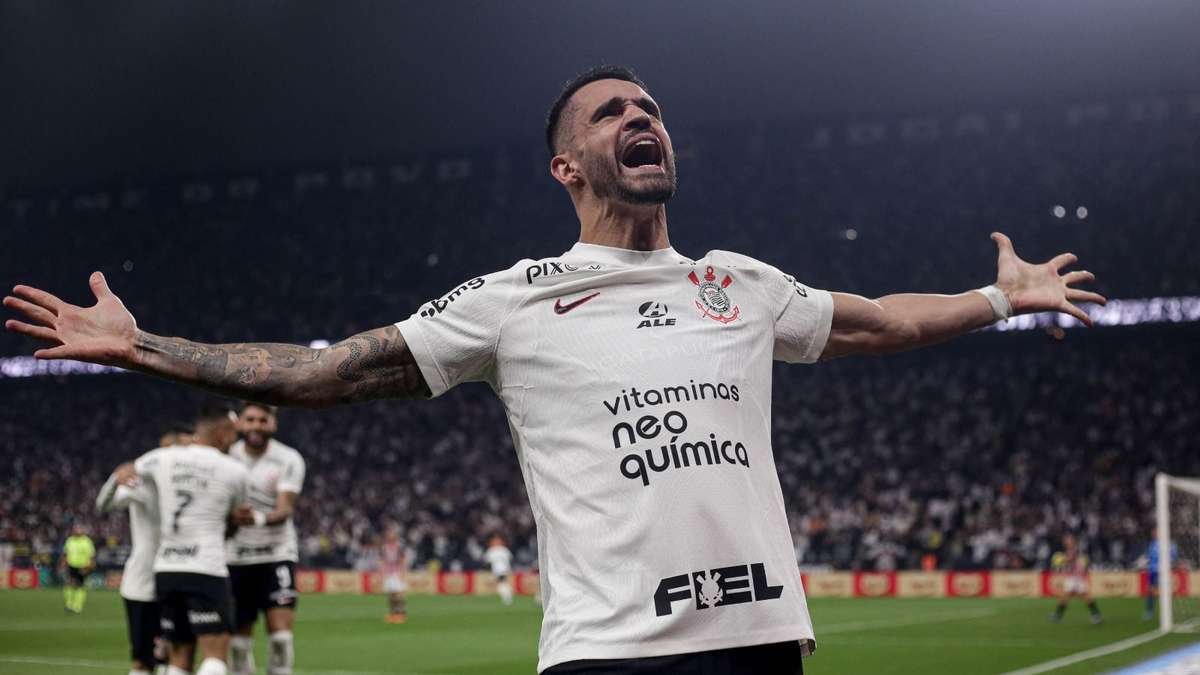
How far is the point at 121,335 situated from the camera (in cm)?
311

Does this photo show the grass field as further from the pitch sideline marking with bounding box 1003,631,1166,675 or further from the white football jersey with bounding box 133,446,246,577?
the white football jersey with bounding box 133,446,246,577

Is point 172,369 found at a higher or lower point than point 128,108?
lower

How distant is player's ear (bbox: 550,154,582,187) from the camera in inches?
142

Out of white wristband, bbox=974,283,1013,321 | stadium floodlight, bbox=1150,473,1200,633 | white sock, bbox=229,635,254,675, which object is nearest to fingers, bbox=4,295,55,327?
white wristband, bbox=974,283,1013,321

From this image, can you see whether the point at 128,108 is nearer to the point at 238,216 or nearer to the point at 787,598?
the point at 238,216

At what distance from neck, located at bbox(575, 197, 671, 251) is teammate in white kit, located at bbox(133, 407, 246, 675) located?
6605 millimetres

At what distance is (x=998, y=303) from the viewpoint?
Result: 13.3 feet

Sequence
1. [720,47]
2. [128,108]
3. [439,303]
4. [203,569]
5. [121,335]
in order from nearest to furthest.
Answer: [121,335] < [439,303] < [203,569] < [720,47] < [128,108]

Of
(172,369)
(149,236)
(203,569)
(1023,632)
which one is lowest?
(1023,632)

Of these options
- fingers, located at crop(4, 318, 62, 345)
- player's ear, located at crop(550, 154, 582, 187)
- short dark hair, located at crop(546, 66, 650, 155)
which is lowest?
fingers, located at crop(4, 318, 62, 345)

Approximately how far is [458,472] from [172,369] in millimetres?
39819

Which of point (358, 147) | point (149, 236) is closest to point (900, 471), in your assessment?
point (358, 147)

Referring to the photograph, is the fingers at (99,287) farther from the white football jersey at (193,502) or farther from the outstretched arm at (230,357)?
the white football jersey at (193,502)

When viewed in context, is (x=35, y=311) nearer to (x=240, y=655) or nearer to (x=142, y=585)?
(x=142, y=585)
